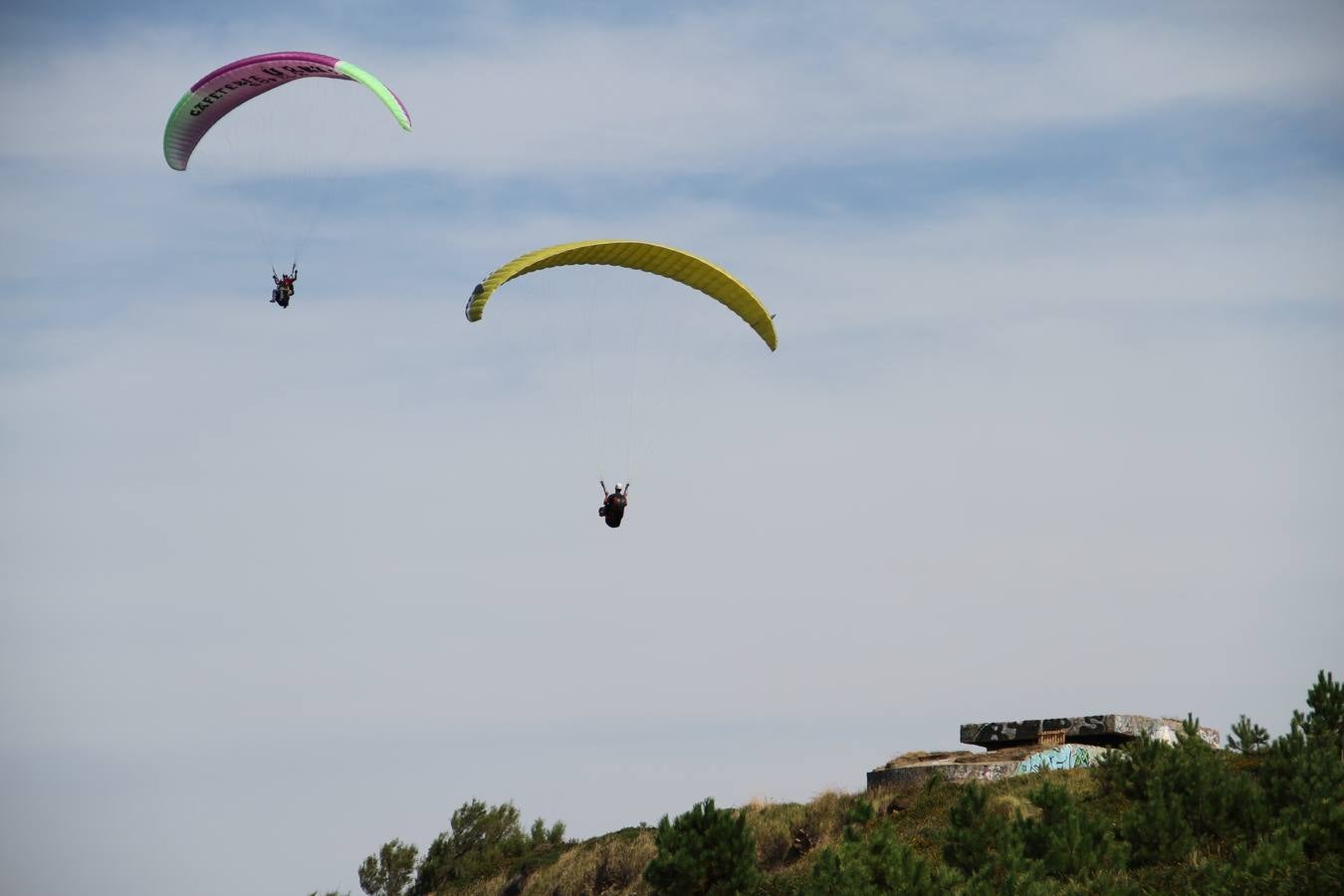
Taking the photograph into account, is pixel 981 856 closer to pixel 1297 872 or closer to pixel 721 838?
pixel 721 838

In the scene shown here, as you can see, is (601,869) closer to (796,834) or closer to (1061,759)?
(796,834)

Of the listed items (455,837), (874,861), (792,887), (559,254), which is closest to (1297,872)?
(874,861)

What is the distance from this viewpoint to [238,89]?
159ft

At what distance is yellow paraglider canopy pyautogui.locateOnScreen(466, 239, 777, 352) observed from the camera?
4075 cm

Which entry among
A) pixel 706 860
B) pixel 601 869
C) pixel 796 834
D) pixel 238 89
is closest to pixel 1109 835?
A: pixel 706 860

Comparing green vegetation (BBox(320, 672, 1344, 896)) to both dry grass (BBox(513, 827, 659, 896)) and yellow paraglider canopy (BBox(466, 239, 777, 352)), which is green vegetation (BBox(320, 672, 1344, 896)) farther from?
yellow paraglider canopy (BBox(466, 239, 777, 352))

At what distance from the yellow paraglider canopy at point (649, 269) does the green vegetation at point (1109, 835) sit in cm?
1289

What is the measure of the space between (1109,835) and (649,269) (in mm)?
18604

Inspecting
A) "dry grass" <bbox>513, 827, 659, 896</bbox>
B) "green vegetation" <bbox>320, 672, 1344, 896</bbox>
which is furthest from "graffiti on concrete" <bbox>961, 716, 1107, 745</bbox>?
"dry grass" <bbox>513, 827, 659, 896</bbox>

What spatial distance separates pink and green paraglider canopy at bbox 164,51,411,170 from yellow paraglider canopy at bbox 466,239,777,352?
18.7 feet

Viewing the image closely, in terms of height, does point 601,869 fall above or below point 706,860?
below

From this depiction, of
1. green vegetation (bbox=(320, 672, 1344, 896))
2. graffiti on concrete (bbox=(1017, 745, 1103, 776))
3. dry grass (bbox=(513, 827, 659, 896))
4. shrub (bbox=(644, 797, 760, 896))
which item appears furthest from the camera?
dry grass (bbox=(513, 827, 659, 896))

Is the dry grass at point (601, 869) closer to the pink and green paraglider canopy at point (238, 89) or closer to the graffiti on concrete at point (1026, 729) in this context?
the graffiti on concrete at point (1026, 729)

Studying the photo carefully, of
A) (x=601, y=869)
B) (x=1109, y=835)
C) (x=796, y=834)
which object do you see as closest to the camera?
(x=1109, y=835)
